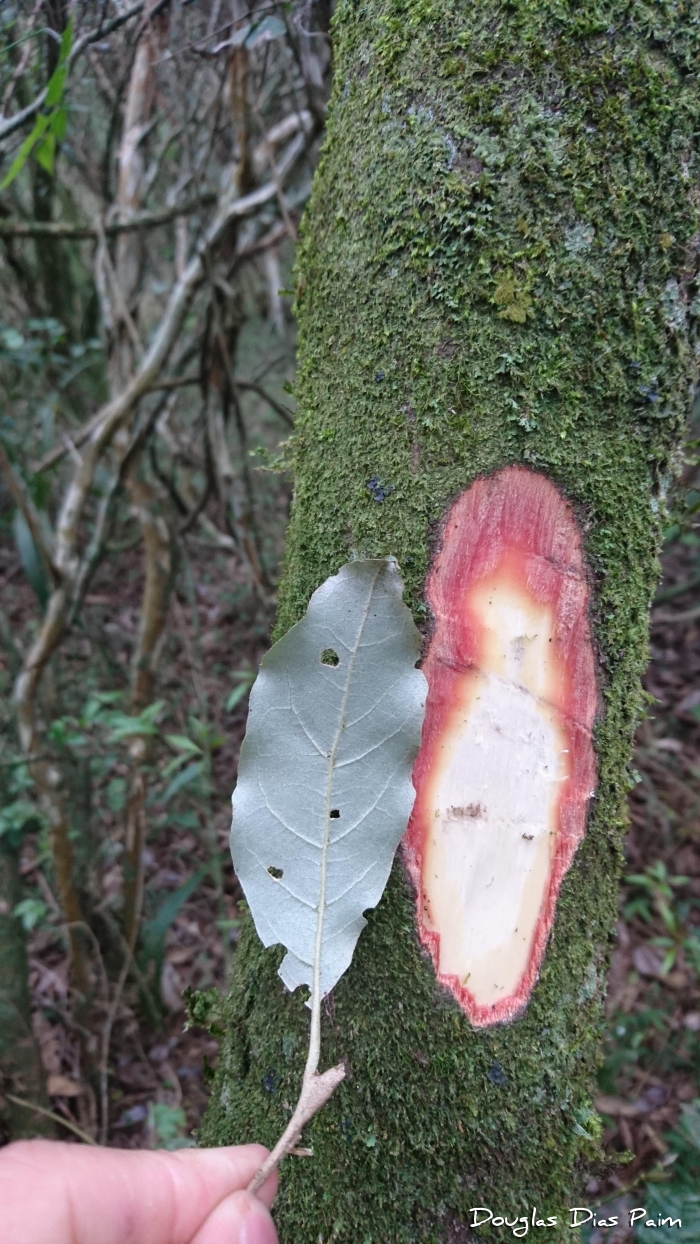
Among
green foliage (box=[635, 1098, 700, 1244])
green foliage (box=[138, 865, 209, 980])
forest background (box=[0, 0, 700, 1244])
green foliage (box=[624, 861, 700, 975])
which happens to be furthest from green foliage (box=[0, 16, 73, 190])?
green foliage (box=[624, 861, 700, 975])

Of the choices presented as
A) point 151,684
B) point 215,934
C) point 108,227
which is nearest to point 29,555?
point 151,684

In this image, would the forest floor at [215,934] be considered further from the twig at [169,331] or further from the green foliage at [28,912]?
the twig at [169,331]

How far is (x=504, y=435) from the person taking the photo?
2.24ft

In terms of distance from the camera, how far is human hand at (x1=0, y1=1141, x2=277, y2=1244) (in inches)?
25.2

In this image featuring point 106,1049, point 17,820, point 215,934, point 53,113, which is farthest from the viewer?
point 215,934

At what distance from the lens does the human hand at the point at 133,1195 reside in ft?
2.10

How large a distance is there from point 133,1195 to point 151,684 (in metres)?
1.57

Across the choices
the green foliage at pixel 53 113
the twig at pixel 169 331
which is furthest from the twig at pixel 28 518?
the green foliage at pixel 53 113

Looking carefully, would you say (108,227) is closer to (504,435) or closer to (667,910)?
(504,435)

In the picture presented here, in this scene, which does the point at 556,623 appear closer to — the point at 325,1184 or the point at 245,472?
the point at 325,1184

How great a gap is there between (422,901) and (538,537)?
37 centimetres

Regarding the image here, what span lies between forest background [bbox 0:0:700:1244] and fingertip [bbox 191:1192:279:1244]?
8.7 inches

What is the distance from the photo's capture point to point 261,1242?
68 centimetres

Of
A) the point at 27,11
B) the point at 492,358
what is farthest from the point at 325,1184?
the point at 27,11
